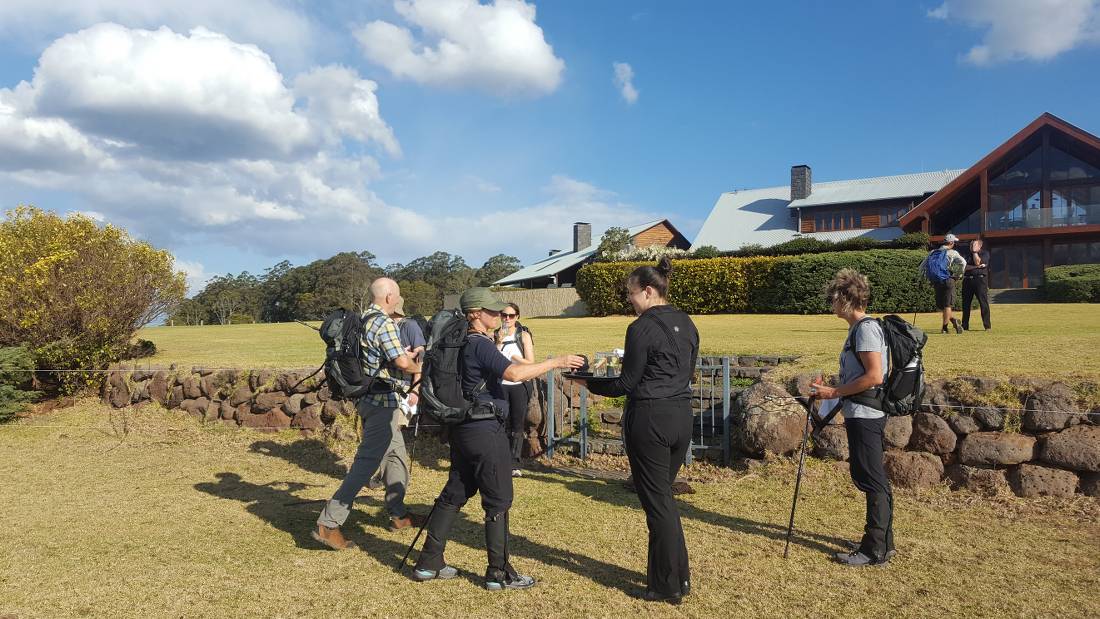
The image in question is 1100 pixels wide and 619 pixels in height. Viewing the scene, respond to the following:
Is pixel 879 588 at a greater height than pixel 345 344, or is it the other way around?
pixel 345 344

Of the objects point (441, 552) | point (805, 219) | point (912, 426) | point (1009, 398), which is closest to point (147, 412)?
point (441, 552)

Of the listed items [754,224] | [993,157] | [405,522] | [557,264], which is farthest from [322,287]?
[405,522]

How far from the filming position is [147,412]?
1175 centimetres

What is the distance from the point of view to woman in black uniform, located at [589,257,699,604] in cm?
420

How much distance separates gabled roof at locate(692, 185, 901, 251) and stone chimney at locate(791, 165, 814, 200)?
1146 millimetres

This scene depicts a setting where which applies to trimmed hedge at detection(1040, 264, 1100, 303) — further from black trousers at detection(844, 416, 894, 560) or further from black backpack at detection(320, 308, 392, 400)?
black backpack at detection(320, 308, 392, 400)

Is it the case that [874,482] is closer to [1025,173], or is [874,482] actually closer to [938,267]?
[938,267]

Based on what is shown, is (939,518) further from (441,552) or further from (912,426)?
(441,552)

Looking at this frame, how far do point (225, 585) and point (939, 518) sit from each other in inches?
208

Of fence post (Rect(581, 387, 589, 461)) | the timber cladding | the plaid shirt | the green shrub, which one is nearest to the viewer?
the plaid shirt

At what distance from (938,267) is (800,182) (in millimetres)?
27001

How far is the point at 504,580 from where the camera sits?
4.55 meters

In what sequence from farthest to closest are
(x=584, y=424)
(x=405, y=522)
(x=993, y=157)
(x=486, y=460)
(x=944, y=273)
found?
(x=993, y=157) < (x=944, y=273) < (x=584, y=424) < (x=405, y=522) < (x=486, y=460)

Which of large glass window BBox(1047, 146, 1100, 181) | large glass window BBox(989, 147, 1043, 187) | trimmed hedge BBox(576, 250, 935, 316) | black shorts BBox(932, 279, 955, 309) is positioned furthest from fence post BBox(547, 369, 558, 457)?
large glass window BBox(1047, 146, 1100, 181)
